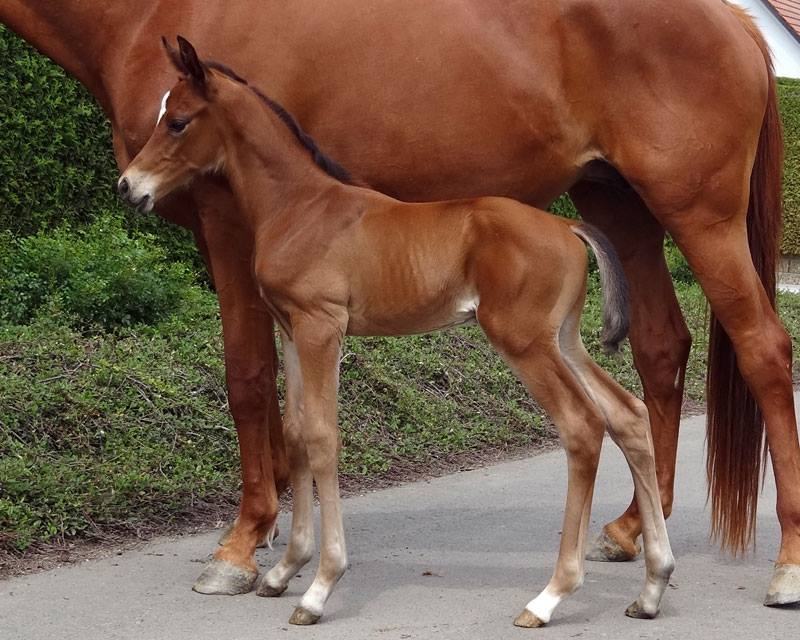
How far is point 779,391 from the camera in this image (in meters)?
4.62

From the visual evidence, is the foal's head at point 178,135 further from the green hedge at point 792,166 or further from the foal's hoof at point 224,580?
the green hedge at point 792,166

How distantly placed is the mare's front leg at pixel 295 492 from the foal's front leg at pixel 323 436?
0.74ft

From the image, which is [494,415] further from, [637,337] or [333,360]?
[333,360]

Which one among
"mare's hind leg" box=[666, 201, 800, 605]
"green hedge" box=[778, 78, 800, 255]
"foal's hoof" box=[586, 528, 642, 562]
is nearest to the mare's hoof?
"foal's hoof" box=[586, 528, 642, 562]

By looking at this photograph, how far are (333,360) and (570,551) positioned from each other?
986mm

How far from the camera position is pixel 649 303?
17.7 ft

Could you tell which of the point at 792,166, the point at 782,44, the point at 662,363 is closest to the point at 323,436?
the point at 662,363

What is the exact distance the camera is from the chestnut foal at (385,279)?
4.05m

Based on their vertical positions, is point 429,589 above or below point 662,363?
below

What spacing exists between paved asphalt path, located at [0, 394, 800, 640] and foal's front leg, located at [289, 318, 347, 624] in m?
0.12

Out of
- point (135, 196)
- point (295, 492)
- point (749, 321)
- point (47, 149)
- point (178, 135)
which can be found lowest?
point (295, 492)

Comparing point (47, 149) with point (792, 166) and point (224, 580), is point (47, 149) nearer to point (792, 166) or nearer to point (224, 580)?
point (224, 580)

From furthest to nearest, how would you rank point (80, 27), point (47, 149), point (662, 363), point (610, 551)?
point (47, 149) → point (662, 363) → point (610, 551) → point (80, 27)

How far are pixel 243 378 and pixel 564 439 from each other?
129cm
